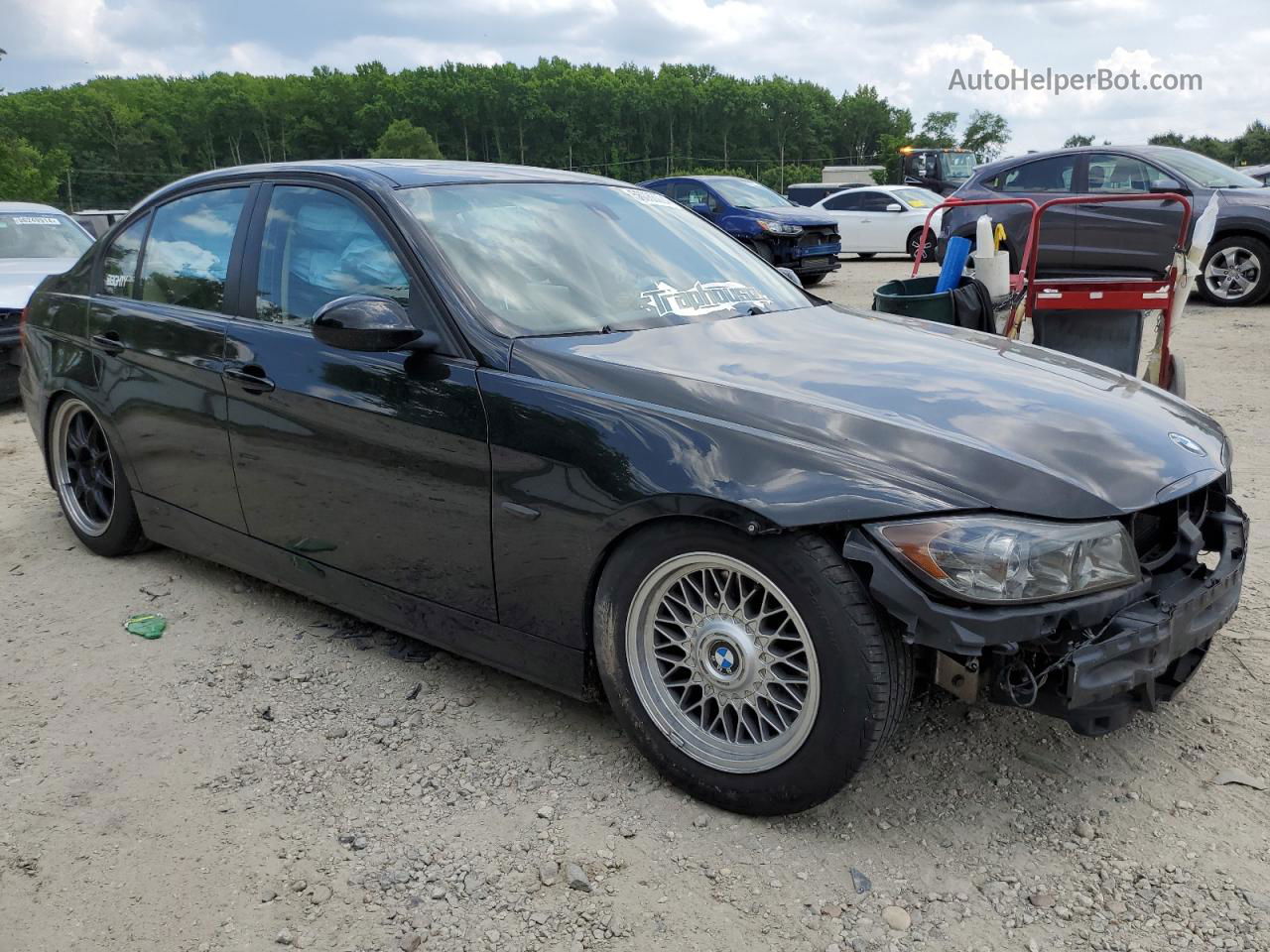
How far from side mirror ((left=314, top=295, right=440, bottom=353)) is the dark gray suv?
851cm

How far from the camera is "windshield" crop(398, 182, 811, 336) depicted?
308 centimetres

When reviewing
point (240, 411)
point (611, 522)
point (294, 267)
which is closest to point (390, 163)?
point (294, 267)

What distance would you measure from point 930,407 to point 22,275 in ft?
27.6

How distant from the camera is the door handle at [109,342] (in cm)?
413

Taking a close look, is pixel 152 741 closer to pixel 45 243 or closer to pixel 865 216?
pixel 45 243

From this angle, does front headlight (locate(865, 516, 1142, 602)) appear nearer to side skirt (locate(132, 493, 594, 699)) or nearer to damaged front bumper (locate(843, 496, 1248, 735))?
damaged front bumper (locate(843, 496, 1248, 735))

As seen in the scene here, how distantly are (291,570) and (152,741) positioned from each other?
2.39ft

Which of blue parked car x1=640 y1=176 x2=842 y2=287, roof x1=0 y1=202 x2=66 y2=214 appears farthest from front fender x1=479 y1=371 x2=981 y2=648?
blue parked car x1=640 y1=176 x2=842 y2=287

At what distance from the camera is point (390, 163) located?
3.60 meters

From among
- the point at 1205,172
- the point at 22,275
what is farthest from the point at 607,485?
the point at 1205,172

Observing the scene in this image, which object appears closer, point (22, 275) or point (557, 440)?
point (557, 440)

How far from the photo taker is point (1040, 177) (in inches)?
468

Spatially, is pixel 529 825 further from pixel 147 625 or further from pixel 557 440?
pixel 147 625

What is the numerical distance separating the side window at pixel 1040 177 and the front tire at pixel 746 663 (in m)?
10.7
